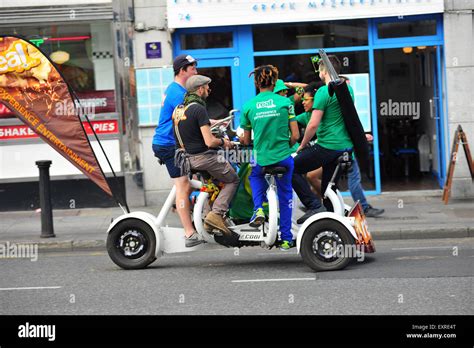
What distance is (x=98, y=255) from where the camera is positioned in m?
11.0

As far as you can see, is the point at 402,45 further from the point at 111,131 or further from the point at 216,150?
the point at 216,150

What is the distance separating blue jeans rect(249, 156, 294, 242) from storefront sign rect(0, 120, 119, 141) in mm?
6315

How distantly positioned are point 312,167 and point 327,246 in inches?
39.1

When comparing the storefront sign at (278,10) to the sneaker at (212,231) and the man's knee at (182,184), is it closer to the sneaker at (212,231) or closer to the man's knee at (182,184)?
the man's knee at (182,184)

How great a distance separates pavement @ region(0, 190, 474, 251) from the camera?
37.4 feet

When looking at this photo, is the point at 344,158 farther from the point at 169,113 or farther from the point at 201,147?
the point at 169,113

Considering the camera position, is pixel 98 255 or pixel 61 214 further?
pixel 61 214

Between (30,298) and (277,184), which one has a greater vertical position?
(277,184)

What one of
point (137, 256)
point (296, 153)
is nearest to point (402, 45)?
point (296, 153)

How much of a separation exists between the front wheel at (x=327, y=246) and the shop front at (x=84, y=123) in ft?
21.4

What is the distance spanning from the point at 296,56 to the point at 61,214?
450 centimetres

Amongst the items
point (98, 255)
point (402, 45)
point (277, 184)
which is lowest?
point (98, 255)

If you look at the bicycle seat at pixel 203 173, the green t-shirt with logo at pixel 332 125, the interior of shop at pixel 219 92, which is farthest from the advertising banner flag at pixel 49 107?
the interior of shop at pixel 219 92
